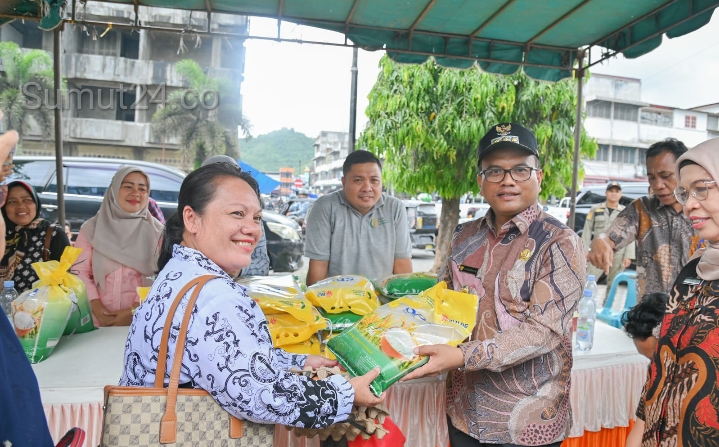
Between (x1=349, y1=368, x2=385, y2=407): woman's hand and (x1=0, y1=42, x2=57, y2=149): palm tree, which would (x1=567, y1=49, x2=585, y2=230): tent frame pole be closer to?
(x1=349, y1=368, x2=385, y2=407): woman's hand

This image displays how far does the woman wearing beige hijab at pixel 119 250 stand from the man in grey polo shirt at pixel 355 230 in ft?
3.34

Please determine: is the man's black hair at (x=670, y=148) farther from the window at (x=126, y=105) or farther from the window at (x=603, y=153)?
the window at (x=603, y=153)

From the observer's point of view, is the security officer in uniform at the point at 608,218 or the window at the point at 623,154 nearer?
the security officer in uniform at the point at 608,218

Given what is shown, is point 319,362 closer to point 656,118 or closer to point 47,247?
point 47,247

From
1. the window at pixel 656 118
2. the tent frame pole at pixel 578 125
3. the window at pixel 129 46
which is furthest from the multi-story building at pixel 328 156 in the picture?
the tent frame pole at pixel 578 125

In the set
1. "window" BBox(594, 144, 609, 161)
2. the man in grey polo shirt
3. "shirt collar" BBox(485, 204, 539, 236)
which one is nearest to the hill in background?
"window" BBox(594, 144, 609, 161)

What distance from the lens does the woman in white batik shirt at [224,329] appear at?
3.85 feet

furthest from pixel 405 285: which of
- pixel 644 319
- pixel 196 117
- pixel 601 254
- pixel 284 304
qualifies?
pixel 196 117

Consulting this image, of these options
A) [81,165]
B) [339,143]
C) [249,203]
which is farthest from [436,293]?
[339,143]

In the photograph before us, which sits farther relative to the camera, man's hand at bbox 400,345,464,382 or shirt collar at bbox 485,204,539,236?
shirt collar at bbox 485,204,539,236

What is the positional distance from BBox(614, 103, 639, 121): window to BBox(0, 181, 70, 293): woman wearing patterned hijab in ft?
117

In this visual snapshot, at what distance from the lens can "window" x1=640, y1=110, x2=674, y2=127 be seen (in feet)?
110

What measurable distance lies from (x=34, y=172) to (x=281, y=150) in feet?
310

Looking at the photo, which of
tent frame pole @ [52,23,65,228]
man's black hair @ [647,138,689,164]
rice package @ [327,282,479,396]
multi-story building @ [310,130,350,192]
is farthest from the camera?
multi-story building @ [310,130,350,192]
